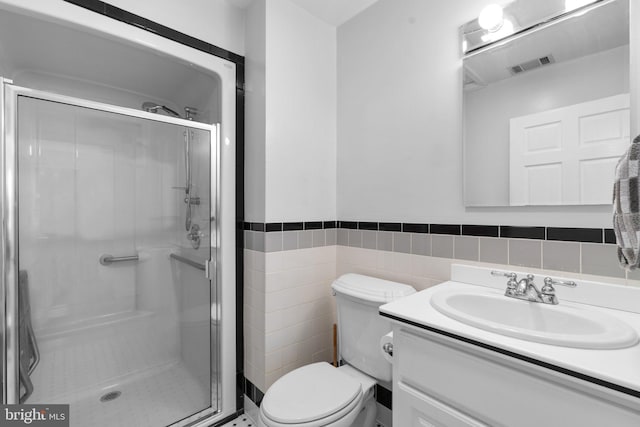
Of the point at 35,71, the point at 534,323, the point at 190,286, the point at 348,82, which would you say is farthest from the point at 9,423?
the point at 348,82

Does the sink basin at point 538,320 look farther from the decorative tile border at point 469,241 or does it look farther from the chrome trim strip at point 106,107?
the chrome trim strip at point 106,107

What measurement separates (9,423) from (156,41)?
174cm

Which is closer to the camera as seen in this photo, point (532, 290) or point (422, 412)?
point (422, 412)

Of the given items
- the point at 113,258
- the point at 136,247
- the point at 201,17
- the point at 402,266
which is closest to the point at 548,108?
the point at 402,266

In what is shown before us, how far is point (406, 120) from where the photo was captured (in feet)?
5.02

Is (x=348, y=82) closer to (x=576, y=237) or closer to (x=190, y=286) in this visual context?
(x=576, y=237)

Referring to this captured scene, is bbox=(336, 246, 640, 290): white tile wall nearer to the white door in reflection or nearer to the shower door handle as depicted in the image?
the white door in reflection

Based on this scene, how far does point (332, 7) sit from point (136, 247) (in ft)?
5.85

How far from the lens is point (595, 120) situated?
1015mm

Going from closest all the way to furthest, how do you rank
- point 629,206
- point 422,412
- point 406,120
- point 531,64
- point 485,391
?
point 629,206 < point 485,391 < point 422,412 < point 531,64 < point 406,120

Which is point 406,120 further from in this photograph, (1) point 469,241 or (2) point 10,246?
(2) point 10,246

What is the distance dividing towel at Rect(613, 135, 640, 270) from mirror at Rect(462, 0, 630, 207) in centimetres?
38

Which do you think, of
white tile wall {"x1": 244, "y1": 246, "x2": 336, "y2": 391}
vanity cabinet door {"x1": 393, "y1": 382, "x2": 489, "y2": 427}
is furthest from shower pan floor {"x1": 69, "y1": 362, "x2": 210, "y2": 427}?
vanity cabinet door {"x1": 393, "y1": 382, "x2": 489, "y2": 427}

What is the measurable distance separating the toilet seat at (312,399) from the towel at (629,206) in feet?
3.31
